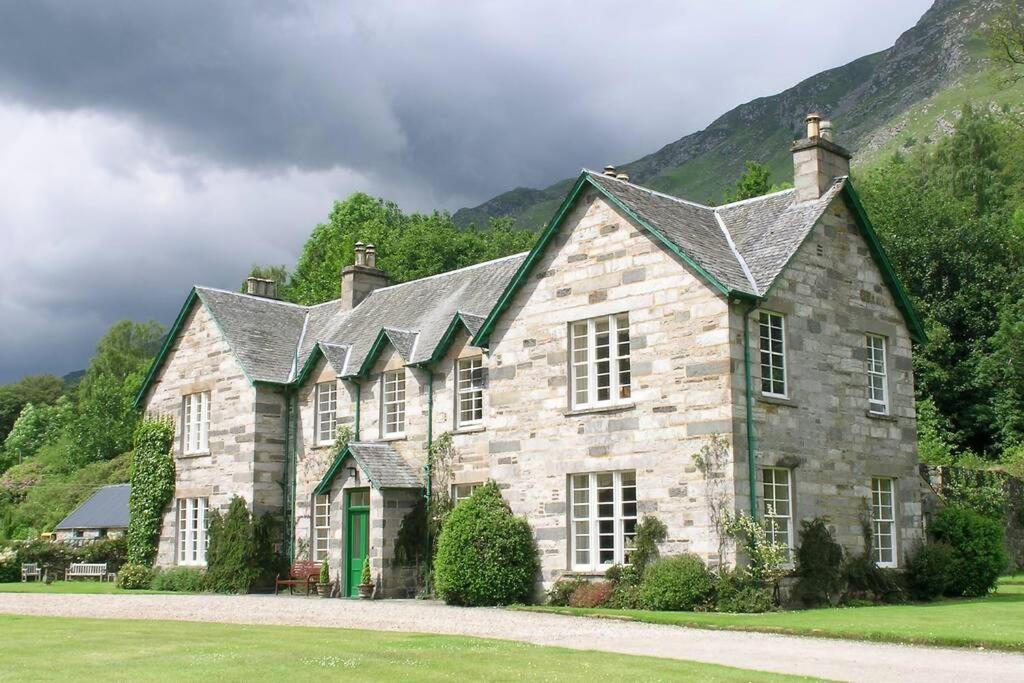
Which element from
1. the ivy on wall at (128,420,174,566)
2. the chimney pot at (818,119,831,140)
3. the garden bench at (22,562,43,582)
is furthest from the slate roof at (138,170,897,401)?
the garden bench at (22,562,43,582)

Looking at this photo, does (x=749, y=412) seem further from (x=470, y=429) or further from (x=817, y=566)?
(x=470, y=429)

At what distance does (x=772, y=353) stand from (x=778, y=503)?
3148mm

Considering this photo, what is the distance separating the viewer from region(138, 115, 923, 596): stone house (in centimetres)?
2291

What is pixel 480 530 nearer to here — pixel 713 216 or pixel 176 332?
pixel 713 216

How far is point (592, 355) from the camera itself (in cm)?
2511

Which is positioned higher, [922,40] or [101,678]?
[922,40]

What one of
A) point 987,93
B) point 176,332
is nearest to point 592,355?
point 176,332

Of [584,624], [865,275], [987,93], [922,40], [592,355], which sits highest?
[922,40]

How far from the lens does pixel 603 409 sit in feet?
80.0

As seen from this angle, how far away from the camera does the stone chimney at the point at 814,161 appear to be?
25969 millimetres

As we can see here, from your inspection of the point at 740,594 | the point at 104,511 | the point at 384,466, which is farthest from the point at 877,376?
the point at 104,511

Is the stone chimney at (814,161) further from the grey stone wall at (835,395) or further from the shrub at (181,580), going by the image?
the shrub at (181,580)

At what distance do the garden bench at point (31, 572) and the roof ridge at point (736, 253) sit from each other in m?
28.4

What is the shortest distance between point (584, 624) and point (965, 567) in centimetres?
1100
